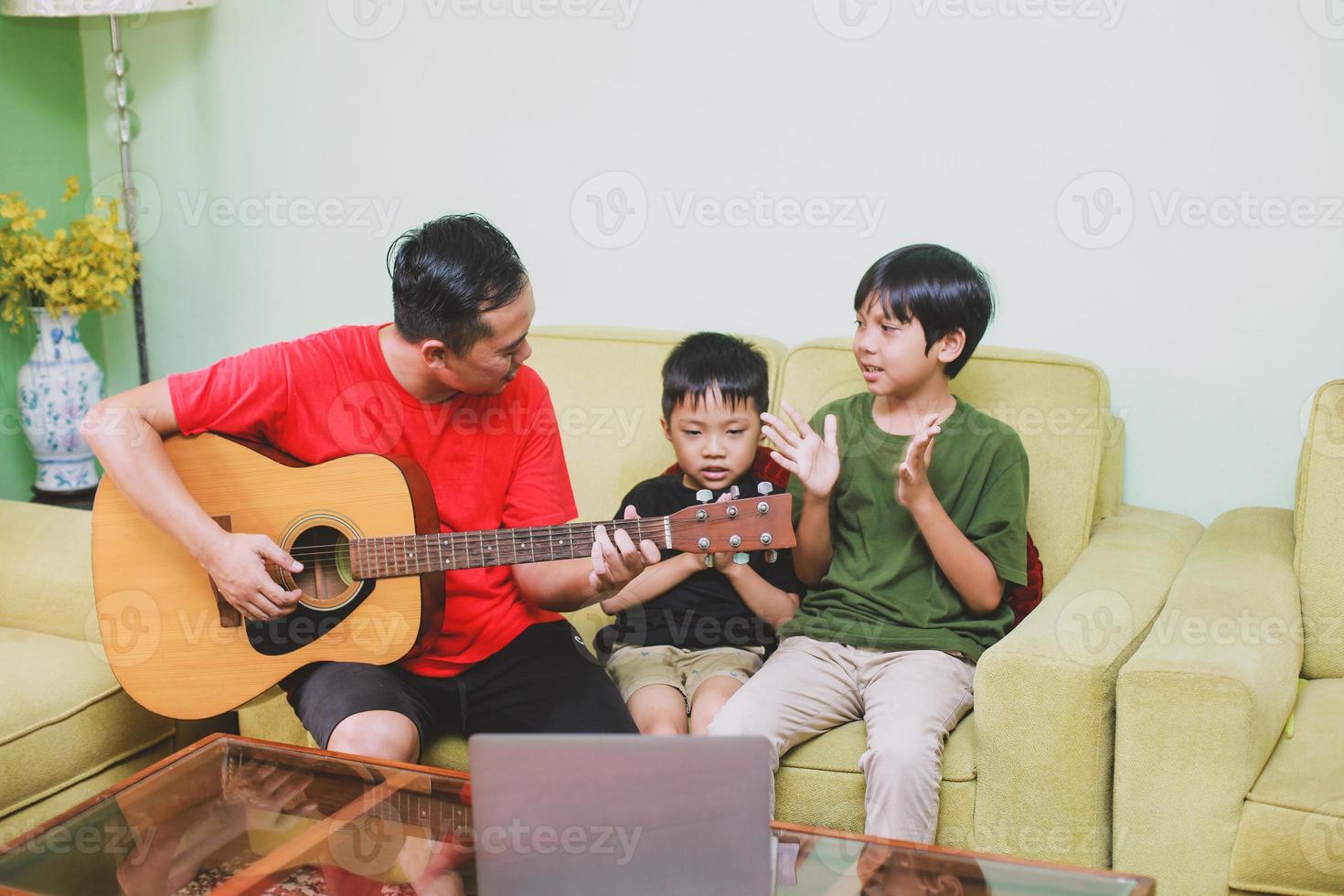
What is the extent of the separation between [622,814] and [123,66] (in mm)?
2362

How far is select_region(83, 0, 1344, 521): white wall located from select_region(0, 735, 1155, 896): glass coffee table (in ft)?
4.27

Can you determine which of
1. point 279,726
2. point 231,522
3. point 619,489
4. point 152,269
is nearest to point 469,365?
point 231,522

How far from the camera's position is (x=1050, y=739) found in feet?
5.23

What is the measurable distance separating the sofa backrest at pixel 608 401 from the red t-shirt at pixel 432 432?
0.33 meters

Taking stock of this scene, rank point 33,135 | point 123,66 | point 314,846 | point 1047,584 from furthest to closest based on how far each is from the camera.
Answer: point 33,135
point 123,66
point 1047,584
point 314,846

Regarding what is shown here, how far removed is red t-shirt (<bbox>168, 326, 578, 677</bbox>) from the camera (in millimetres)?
1795

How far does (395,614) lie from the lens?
171cm

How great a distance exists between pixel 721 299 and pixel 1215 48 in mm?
1013

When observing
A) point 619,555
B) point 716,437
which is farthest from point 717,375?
point 619,555

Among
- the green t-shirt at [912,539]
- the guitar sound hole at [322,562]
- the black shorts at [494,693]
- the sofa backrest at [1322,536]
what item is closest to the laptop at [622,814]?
the black shorts at [494,693]

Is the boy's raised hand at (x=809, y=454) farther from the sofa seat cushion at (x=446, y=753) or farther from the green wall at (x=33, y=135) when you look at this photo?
the green wall at (x=33, y=135)

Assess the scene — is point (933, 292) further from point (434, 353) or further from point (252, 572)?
point (252, 572)

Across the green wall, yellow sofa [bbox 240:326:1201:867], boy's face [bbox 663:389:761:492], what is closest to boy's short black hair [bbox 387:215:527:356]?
boy's face [bbox 663:389:761:492]

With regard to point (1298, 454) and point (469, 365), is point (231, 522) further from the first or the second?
point (1298, 454)
